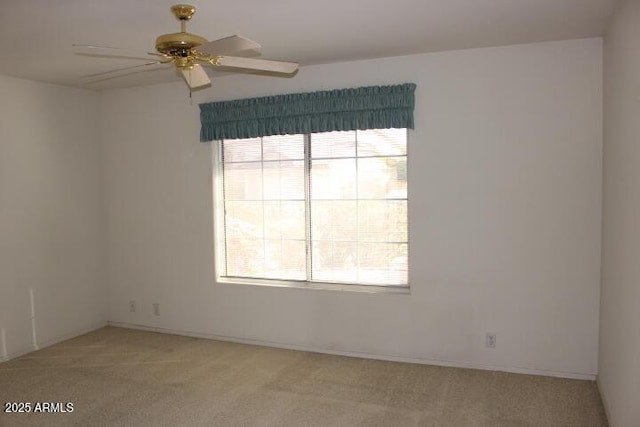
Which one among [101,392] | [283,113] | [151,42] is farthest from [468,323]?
[151,42]

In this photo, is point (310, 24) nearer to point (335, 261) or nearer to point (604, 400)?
point (335, 261)

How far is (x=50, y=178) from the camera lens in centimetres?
471

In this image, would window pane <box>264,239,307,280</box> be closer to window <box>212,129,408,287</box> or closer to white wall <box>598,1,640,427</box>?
window <box>212,129,408,287</box>

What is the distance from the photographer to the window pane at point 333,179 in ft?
13.9

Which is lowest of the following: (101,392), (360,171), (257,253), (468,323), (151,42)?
(101,392)

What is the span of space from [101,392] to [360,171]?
2.51 metres

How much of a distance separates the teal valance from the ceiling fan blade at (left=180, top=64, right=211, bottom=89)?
51.4 inches

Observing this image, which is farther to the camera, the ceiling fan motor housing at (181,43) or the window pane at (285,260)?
the window pane at (285,260)

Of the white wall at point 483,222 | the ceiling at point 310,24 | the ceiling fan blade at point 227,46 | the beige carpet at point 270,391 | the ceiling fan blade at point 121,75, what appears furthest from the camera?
the ceiling fan blade at point 121,75

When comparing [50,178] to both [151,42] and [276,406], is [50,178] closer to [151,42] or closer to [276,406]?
[151,42]

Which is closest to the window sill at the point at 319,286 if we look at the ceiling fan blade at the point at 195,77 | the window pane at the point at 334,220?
A: the window pane at the point at 334,220

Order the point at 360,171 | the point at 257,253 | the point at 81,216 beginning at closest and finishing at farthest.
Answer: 1. the point at 360,171
2. the point at 257,253
3. the point at 81,216

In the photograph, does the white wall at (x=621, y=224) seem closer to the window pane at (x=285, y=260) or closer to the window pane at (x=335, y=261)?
the window pane at (x=335, y=261)

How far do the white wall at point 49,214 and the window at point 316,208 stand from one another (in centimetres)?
143
